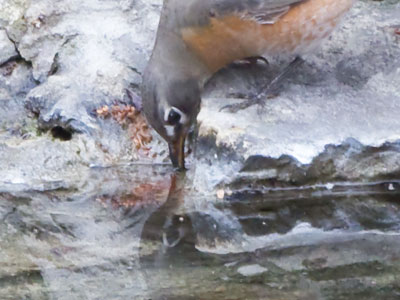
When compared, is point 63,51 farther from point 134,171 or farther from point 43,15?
point 134,171

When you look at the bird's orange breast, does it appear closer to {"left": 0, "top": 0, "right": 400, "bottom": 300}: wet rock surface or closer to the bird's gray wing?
the bird's gray wing

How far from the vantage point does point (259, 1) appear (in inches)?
184

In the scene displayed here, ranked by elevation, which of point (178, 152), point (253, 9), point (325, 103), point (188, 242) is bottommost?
point (188, 242)

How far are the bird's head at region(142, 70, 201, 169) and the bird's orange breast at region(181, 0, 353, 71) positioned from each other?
0.83ft

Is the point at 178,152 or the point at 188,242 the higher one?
the point at 178,152

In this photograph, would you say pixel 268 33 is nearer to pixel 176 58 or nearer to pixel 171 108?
pixel 176 58

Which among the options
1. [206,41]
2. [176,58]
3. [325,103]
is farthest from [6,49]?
[325,103]

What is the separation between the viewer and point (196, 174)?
4.67 m

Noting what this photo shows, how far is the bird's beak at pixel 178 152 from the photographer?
4.74 metres

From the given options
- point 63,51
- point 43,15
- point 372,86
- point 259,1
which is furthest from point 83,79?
point 372,86

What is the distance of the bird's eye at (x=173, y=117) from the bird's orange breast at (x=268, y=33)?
442 mm

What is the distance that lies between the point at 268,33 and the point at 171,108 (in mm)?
660

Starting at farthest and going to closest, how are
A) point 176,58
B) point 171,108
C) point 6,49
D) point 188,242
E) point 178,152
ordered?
point 6,49 → point 176,58 → point 178,152 → point 171,108 → point 188,242

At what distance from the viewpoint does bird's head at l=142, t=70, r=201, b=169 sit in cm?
464
